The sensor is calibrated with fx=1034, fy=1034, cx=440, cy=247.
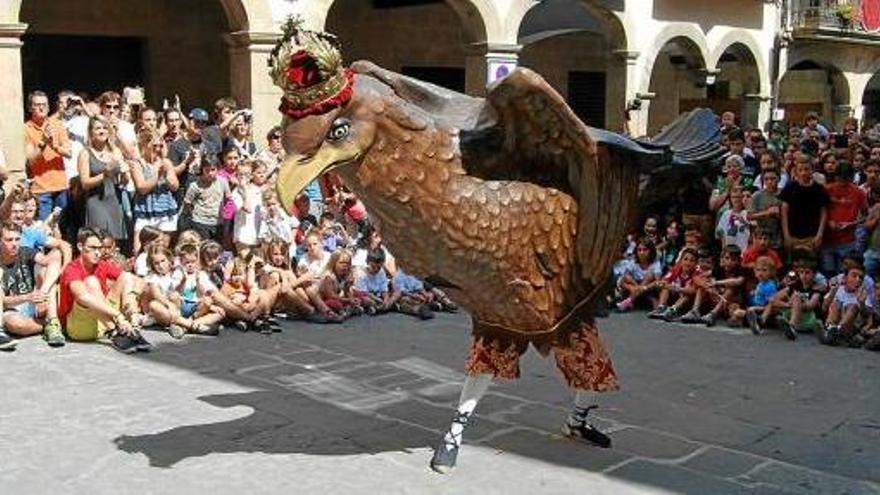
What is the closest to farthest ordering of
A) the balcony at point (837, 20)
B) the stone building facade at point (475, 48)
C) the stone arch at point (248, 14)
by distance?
the stone arch at point (248, 14)
the stone building facade at point (475, 48)
the balcony at point (837, 20)

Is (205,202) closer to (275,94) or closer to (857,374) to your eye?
(275,94)

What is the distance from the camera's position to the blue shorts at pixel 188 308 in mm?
8383

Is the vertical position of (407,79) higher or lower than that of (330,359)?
higher

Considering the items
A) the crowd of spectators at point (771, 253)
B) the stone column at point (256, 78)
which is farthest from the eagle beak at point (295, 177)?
the stone column at point (256, 78)

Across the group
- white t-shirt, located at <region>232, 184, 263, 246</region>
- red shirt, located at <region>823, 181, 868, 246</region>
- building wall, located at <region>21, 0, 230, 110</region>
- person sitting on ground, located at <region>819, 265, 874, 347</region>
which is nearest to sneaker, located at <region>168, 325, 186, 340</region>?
white t-shirt, located at <region>232, 184, 263, 246</region>

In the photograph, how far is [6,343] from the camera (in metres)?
7.45

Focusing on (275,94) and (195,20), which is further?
(195,20)

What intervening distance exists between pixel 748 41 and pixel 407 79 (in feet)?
57.9

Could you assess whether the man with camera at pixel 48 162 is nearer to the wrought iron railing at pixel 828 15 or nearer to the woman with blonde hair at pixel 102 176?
the woman with blonde hair at pixel 102 176

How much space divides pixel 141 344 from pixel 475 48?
914cm

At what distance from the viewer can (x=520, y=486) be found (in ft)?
15.7

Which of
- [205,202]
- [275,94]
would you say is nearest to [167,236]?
[205,202]

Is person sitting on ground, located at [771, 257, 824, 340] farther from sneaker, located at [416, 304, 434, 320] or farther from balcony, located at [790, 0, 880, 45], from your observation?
balcony, located at [790, 0, 880, 45]

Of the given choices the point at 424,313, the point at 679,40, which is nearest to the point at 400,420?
the point at 424,313
